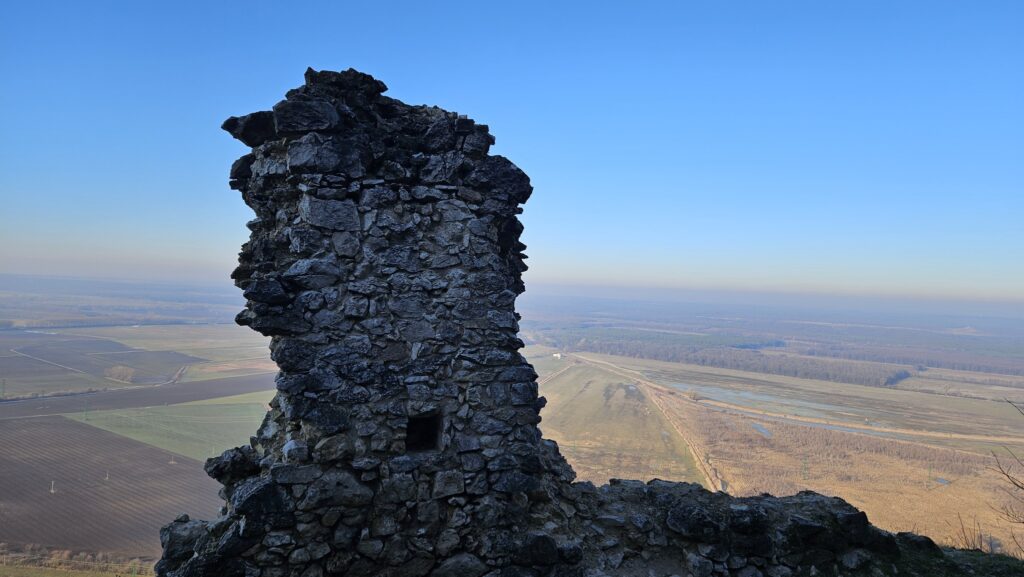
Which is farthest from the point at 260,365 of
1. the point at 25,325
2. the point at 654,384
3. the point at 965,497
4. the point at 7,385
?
the point at 965,497

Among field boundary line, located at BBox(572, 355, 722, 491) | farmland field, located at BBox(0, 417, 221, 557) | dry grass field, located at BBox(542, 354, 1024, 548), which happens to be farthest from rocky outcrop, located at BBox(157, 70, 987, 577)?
field boundary line, located at BBox(572, 355, 722, 491)

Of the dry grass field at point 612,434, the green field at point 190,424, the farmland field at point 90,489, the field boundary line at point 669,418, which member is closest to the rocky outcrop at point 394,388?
the farmland field at point 90,489

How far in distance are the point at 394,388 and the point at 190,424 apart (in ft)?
118

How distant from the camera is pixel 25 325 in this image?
3278 inches

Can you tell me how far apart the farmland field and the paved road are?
166 inches

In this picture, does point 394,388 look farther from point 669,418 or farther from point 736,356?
point 736,356

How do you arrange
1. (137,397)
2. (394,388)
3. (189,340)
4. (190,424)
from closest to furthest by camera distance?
(394,388) → (190,424) → (137,397) → (189,340)

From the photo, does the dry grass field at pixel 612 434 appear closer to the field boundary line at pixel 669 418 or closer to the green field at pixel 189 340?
the field boundary line at pixel 669 418

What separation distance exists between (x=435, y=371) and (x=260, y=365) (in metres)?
62.2

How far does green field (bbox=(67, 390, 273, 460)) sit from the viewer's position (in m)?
28.3

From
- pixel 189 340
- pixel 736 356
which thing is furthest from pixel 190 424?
pixel 736 356

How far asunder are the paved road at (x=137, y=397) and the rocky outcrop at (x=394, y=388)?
41809 mm

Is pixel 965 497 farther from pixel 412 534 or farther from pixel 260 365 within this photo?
pixel 260 365

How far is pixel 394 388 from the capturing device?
13.5 feet
